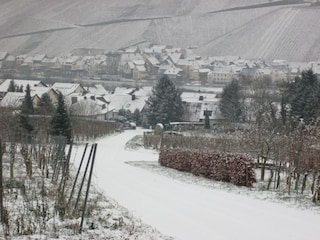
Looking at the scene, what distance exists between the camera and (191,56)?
95.0 metres

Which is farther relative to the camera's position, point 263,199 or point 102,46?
point 102,46

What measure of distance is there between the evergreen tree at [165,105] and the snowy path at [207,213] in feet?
119

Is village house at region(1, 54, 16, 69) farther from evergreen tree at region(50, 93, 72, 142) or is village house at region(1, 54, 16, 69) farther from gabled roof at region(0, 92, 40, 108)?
evergreen tree at region(50, 93, 72, 142)

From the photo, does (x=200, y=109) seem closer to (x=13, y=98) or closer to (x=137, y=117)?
(x=137, y=117)

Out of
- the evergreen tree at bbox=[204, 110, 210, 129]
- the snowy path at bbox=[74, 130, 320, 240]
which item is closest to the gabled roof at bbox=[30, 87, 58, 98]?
the evergreen tree at bbox=[204, 110, 210, 129]

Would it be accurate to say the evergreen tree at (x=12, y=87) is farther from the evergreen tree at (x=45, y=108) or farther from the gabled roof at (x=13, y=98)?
the evergreen tree at (x=45, y=108)

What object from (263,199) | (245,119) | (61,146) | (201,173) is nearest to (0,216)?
(61,146)

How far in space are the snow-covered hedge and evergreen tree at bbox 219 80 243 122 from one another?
94.9ft

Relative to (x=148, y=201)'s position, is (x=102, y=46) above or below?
above

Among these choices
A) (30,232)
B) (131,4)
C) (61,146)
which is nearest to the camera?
(30,232)

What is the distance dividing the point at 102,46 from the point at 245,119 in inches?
2462

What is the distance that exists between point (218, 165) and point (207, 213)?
4905 millimetres

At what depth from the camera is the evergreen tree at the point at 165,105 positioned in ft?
152

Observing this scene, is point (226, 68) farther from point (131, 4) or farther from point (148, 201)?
point (148, 201)
